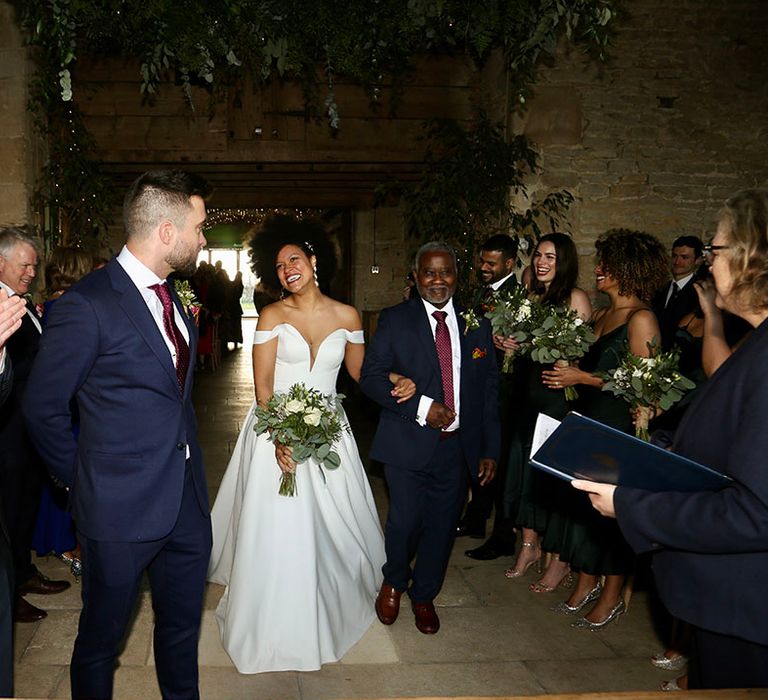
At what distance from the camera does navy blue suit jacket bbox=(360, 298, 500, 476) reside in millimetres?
3732

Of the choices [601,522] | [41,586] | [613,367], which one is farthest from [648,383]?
[41,586]

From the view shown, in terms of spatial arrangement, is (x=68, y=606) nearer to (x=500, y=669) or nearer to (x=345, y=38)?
(x=500, y=669)

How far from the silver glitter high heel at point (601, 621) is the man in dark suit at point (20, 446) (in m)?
2.79

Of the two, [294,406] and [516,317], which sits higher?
[516,317]

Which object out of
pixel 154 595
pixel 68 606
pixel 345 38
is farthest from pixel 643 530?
pixel 345 38

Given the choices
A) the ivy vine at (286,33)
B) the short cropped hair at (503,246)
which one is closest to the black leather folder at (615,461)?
the short cropped hair at (503,246)

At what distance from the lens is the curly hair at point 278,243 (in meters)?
4.09

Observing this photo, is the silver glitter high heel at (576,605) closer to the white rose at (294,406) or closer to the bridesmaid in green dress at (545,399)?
the bridesmaid in green dress at (545,399)

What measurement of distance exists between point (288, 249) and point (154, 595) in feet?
6.24

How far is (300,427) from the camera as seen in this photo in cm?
342

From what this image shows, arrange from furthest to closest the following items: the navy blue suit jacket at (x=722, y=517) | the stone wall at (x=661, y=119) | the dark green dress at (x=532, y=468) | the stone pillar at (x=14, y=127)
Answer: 1. the stone wall at (x=661, y=119)
2. the stone pillar at (x=14, y=127)
3. the dark green dress at (x=532, y=468)
4. the navy blue suit jacket at (x=722, y=517)

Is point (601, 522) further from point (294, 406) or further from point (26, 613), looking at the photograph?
point (26, 613)

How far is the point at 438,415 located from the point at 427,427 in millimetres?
117

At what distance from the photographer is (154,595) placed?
274cm
